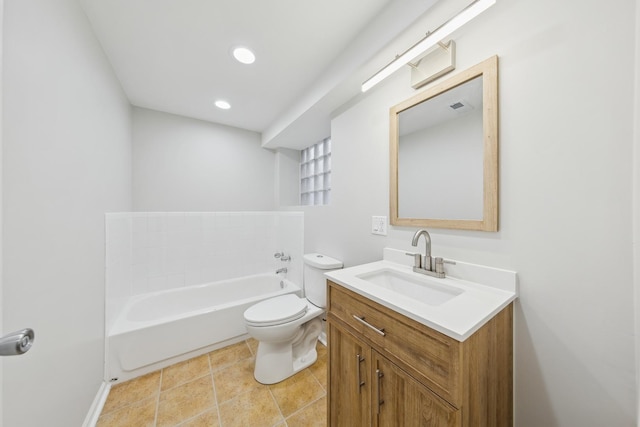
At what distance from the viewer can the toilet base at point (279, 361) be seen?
61.0 inches

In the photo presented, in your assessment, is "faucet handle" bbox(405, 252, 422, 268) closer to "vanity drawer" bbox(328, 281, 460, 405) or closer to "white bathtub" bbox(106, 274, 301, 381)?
"vanity drawer" bbox(328, 281, 460, 405)

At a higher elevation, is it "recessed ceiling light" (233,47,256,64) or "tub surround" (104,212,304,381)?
"recessed ceiling light" (233,47,256,64)

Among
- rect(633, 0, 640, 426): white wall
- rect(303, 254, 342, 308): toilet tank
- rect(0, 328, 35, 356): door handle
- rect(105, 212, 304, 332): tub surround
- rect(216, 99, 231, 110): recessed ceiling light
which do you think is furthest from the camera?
rect(216, 99, 231, 110): recessed ceiling light

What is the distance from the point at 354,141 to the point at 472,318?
1.35 m

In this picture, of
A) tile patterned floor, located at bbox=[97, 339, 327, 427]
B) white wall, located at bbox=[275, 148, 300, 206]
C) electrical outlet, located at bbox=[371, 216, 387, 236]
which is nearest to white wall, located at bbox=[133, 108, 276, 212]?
white wall, located at bbox=[275, 148, 300, 206]

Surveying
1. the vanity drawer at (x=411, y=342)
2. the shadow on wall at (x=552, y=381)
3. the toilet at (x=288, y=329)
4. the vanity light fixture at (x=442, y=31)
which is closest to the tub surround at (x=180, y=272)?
the toilet at (x=288, y=329)

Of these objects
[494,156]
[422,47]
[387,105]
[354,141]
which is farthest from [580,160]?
[354,141]

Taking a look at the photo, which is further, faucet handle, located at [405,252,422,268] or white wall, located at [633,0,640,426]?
faucet handle, located at [405,252,422,268]

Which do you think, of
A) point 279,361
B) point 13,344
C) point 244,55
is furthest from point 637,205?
point 244,55

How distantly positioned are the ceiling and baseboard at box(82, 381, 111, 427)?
2.26 metres

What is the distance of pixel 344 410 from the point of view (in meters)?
1.02

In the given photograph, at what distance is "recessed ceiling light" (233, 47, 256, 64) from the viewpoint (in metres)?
1.47

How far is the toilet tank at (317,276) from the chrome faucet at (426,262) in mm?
758

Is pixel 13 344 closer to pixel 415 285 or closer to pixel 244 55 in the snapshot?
pixel 415 285
